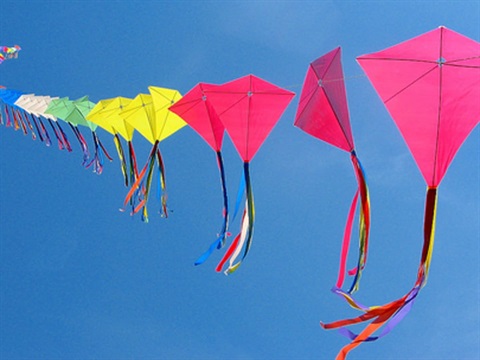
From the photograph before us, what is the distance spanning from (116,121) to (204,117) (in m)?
2.72

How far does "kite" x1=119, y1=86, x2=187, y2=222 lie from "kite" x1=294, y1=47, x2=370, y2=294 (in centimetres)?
397

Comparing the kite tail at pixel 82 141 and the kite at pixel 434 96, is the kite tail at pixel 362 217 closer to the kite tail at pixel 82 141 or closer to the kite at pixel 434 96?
the kite at pixel 434 96

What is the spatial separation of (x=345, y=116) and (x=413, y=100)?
1200 mm

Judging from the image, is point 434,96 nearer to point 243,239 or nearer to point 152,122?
point 243,239

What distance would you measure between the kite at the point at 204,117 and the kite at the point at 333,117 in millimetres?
2088

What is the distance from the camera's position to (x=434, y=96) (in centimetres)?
758

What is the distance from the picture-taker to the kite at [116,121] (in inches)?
496

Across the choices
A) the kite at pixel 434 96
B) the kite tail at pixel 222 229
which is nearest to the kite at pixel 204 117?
the kite tail at pixel 222 229

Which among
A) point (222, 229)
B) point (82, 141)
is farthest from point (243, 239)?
point (82, 141)

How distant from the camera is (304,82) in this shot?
921 centimetres

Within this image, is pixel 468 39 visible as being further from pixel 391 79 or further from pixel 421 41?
pixel 391 79

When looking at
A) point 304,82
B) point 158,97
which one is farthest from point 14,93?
point 304,82

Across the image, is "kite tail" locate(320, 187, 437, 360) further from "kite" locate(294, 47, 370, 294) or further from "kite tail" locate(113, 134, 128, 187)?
"kite tail" locate(113, 134, 128, 187)

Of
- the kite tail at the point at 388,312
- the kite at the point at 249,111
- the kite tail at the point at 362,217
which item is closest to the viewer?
the kite tail at the point at 388,312
